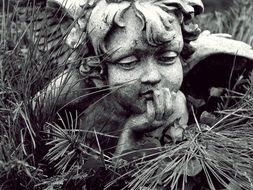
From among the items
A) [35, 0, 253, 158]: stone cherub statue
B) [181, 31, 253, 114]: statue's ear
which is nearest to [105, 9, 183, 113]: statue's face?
[35, 0, 253, 158]: stone cherub statue

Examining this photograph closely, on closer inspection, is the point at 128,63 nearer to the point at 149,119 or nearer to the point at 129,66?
the point at 129,66

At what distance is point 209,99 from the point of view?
1.62 meters

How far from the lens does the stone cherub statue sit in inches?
53.1

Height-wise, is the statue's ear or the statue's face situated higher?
the statue's face

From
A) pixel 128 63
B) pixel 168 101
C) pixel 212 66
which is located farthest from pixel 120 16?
pixel 212 66

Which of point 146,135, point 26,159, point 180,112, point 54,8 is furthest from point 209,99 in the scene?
point 26,159

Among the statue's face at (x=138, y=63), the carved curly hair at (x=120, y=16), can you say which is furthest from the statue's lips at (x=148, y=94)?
the carved curly hair at (x=120, y=16)

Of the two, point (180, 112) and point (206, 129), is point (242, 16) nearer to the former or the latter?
point (180, 112)

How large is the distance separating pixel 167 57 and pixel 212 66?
0.25 metres

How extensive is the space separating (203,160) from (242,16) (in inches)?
41.3

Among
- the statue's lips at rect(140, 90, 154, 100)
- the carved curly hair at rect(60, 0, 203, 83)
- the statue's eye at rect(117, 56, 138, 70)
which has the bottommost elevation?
the statue's lips at rect(140, 90, 154, 100)

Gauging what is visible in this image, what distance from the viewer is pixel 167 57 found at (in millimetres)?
1407

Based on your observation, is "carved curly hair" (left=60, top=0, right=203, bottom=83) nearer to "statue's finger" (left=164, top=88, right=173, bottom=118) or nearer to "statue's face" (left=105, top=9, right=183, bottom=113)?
"statue's face" (left=105, top=9, right=183, bottom=113)

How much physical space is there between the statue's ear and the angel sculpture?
4 cm
